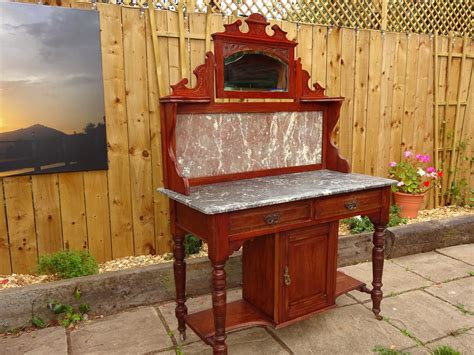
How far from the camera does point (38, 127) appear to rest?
2.88 m

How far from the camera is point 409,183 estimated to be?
4473 mm

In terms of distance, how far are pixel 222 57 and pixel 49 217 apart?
1887 mm

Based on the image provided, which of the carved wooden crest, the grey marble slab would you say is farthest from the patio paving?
the carved wooden crest

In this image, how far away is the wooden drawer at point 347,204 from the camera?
231 centimetres

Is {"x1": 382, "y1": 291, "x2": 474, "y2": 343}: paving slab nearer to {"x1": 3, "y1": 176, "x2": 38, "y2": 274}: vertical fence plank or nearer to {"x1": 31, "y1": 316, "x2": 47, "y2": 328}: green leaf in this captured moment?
{"x1": 31, "y1": 316, "x2": 47, "y2": 328}: green leaf

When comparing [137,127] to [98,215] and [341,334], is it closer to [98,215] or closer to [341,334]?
[98,215]

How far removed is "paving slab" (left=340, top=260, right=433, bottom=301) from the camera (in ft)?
10.6

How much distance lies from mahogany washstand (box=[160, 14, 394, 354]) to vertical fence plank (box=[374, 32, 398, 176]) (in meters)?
1.86

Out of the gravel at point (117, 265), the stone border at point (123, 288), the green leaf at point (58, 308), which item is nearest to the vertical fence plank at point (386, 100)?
the gravel at point (117, 265)

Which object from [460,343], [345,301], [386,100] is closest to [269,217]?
[345,301]

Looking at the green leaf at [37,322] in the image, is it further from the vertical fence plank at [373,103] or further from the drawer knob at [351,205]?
the vertical fence plank at [373,103]

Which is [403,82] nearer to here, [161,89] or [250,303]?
[161,89]

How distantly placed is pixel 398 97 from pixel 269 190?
9.72ft

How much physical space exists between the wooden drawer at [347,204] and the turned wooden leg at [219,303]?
690mm
